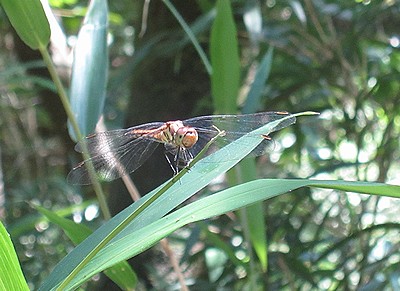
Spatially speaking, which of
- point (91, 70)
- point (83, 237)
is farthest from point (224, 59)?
point (83, 237)

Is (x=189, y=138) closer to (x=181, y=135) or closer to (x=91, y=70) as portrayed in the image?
(x=181, y=135)

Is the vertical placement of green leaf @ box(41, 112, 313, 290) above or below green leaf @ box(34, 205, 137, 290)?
above

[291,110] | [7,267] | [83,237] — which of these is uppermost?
[7,267]

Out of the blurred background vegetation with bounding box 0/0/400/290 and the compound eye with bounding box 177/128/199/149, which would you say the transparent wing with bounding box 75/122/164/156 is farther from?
the blurred background vegetation with bounding box 0/0/400/290

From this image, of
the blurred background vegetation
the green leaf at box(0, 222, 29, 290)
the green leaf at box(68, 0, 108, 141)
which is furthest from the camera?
the blurred background vegetation

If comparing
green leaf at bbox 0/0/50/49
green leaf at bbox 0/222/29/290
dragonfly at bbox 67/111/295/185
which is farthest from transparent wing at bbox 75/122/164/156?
green leaf at bbox 0/222/29/290

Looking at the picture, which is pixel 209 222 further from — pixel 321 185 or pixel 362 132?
pixel 321 185
